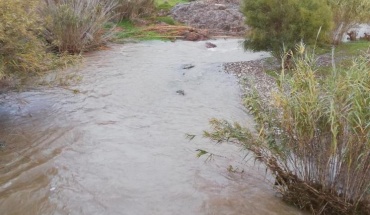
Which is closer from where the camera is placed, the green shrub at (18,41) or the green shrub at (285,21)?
the green shrub at (18,41)

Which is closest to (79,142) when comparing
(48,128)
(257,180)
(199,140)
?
(48,128)

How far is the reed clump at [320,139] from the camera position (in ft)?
14.7

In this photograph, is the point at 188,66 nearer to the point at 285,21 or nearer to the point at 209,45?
the point at 285,21

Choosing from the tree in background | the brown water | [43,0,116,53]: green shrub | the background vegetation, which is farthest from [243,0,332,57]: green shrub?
[43,0,116,53]: green shrub

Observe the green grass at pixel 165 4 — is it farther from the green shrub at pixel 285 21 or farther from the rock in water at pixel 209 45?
the green shrub at pixel 285 21

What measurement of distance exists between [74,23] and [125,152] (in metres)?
7.55

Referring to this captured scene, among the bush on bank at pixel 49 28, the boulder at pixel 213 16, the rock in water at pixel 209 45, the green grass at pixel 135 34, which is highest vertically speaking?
the bush on bank at pixel 49 28

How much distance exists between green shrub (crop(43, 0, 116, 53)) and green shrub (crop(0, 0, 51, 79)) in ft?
17.0

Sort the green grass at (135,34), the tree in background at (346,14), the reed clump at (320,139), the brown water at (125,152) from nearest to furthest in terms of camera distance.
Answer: the reed clump at (320,139) < the brown water at (125,152) < the tree in background at (346,14) < the green grass at (135,34)

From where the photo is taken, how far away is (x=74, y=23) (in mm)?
13125

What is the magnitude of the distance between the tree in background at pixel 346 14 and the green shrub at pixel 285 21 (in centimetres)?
172

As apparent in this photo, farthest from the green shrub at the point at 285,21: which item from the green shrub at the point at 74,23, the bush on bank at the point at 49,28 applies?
the bush on bank at the point at 49,28

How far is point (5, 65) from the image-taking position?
22.4ft

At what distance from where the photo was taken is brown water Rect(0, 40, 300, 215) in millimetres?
5305
